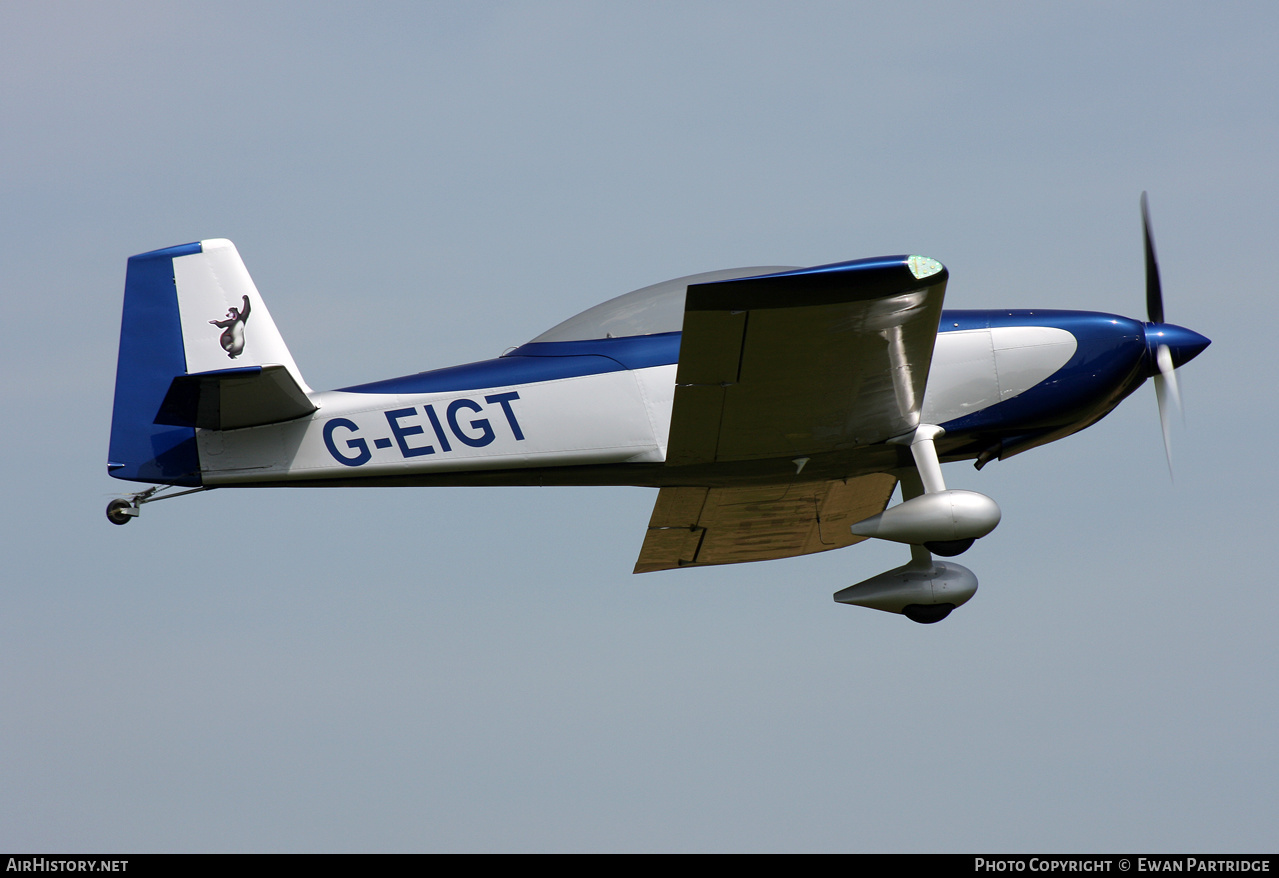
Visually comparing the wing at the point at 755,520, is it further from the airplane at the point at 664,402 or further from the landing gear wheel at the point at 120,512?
the landing gear wheel at the point at 120,512

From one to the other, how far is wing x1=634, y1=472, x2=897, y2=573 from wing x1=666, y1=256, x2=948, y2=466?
4.08 feet

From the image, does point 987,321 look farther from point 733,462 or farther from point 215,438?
point 215,438

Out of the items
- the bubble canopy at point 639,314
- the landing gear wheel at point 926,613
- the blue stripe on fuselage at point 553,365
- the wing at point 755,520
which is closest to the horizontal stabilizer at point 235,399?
the blue stripe on fuselage at point 553,365

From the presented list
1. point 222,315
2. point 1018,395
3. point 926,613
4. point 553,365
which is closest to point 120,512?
point 222,315

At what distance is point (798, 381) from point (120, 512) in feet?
16.0

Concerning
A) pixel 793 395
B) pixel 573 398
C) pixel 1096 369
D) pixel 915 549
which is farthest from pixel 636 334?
pixel 1096 369

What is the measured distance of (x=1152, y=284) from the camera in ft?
34.6

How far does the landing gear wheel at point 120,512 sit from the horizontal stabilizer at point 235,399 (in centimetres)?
73

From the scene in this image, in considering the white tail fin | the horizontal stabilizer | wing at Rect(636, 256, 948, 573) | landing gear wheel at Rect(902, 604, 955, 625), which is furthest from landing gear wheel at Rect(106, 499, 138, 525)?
landing gear wheel at Rect(902, 604, 955, 625)

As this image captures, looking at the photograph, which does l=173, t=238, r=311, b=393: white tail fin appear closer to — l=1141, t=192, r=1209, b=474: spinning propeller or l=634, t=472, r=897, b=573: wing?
l=634, t=472, r=897, b=573: wing

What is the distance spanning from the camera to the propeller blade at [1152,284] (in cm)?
1042

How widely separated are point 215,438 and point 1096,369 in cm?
655

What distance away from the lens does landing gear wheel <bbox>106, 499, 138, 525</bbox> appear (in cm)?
919

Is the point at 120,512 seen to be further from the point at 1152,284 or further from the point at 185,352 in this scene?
the point at 1152,284
